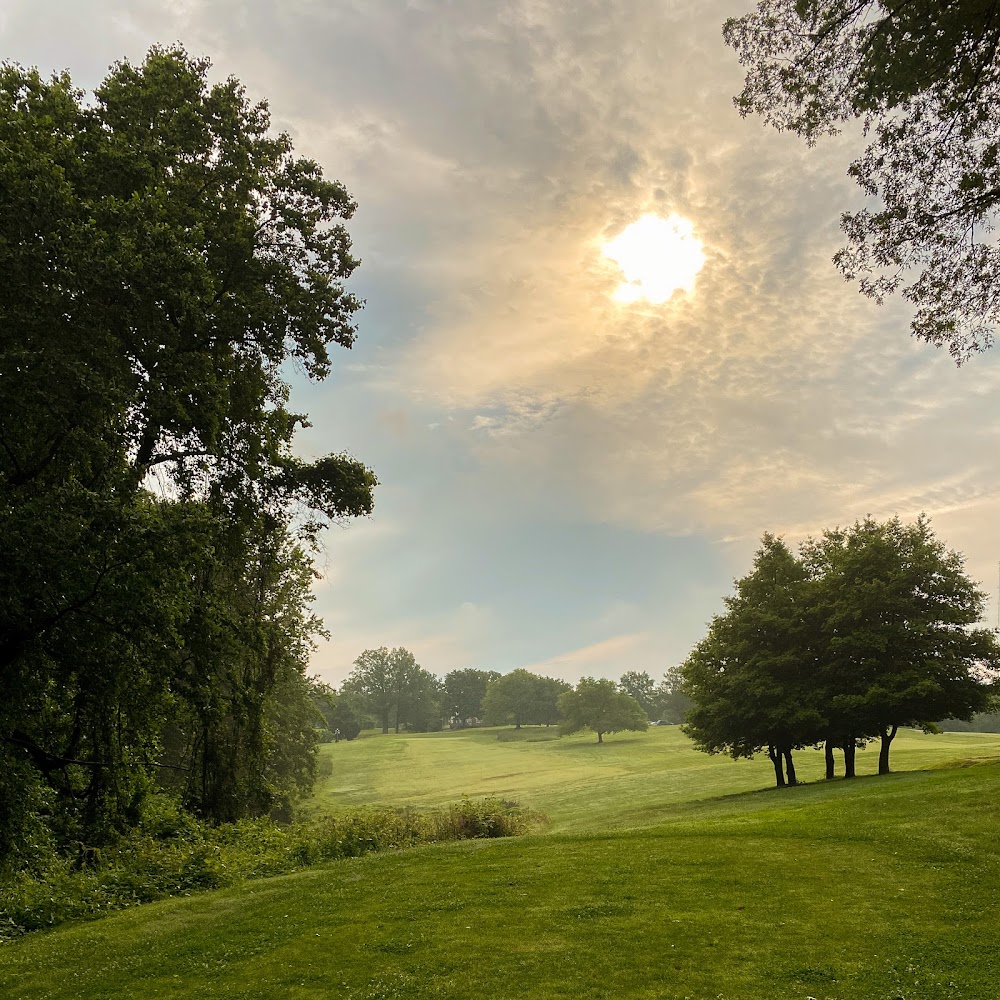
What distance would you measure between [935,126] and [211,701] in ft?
75.4

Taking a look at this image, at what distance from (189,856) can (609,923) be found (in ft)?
49.2

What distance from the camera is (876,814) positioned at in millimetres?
23156

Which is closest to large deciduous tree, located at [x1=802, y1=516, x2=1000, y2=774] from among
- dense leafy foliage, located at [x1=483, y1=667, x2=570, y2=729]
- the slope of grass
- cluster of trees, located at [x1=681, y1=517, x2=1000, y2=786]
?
cluster of trees, located at [x1=681, y1=517, x2=1000, y2=786]

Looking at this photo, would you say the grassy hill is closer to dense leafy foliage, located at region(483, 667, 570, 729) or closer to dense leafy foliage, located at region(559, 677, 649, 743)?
dense leafy foliage, located at region(559, 677, 649, 743)

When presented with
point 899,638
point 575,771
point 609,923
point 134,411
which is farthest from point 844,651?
point 575,771

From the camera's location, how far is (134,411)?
16.8 meters

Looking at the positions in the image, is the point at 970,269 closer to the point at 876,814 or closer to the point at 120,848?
the point at 876,814

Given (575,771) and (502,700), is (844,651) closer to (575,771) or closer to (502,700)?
(575,771)

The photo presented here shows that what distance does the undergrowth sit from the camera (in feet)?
56.1

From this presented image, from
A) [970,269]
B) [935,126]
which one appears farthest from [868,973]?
[935,126]

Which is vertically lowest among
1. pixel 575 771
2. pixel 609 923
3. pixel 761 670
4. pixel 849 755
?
pixel 575 771

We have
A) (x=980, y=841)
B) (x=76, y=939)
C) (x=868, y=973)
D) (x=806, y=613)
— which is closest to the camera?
(x=868, y=973)

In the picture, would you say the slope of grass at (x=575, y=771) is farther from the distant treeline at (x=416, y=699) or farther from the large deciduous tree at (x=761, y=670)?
the distant treeline at (x=416, y=699)

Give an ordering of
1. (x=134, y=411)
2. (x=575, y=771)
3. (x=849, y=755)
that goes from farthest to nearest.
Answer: (x=575, y=771), (x=849, y=755), (x=134, y=411)
